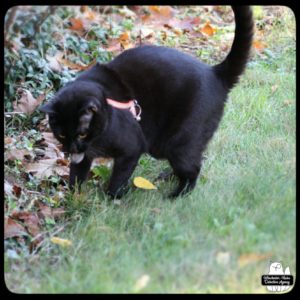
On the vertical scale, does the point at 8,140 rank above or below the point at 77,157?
below

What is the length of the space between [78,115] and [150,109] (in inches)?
20.0

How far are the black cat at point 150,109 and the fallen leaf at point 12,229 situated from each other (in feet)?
1.64

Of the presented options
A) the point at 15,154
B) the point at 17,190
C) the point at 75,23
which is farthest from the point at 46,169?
the point at 75,23

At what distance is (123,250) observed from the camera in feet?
8.46

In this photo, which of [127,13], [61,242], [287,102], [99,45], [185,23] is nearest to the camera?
[61,242]

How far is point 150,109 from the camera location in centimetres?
325

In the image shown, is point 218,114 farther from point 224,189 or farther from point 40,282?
point 40,282

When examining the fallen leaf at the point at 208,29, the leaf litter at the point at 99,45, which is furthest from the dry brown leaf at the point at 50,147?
the fallen leaf at the point at 208,29

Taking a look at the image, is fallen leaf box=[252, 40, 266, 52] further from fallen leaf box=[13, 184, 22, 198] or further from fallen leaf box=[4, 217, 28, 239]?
fallen leaf box=[4, 217, 28, 239]

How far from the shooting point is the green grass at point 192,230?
229cm

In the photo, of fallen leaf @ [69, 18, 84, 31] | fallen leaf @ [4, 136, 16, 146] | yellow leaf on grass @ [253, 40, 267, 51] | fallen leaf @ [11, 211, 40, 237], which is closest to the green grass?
fallen leaf @ [11, 211, 40, 237]

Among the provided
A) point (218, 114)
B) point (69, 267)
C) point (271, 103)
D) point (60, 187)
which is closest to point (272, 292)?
point (69, 267)

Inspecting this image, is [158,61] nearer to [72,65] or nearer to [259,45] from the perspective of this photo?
[72,65]

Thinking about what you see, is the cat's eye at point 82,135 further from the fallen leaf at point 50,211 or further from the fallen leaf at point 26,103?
the fallen leaf at point 26,103
